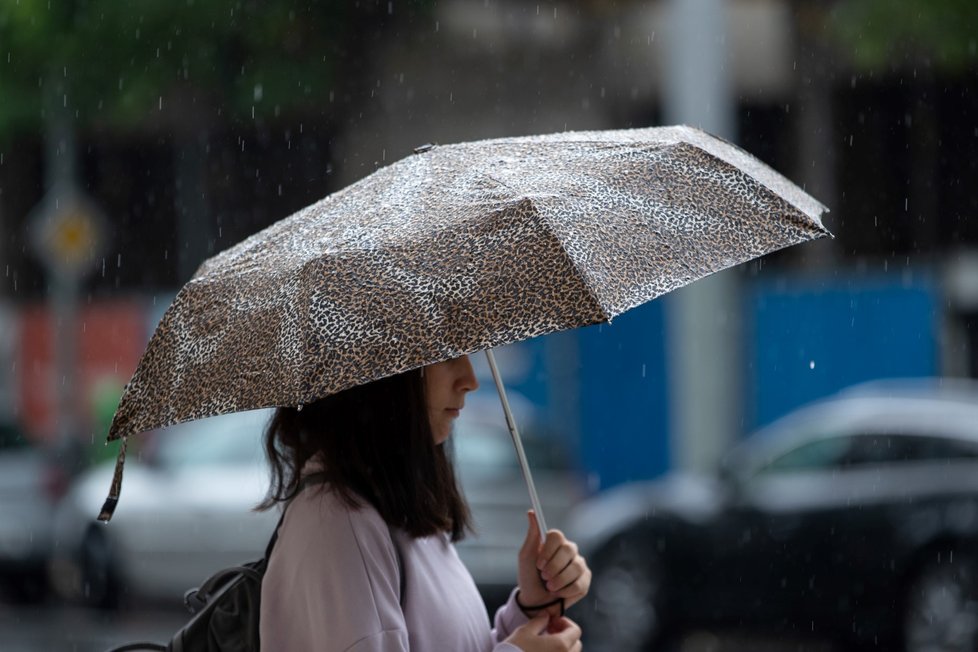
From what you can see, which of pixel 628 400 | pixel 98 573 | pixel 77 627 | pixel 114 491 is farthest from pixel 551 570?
pixel 628 400

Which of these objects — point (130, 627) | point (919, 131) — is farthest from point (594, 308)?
point (919, 131)

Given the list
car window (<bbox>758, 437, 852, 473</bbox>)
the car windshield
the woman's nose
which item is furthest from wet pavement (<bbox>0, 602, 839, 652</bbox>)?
the woman's nose

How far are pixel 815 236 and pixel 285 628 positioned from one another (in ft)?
3.81

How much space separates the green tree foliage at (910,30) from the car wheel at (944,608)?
260 inches

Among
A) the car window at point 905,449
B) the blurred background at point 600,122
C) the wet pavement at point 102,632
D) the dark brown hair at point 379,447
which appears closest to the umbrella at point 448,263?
the dark brown hair at point 379,447

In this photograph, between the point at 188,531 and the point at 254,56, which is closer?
the point at 188,531

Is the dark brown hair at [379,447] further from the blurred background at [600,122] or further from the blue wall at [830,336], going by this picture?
the blue wall at [830,336]

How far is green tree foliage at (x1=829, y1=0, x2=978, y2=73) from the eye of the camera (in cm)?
1453

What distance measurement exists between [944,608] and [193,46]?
11.8m

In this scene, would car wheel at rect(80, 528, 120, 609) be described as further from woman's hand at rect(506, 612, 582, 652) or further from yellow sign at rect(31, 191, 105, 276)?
woman's hand at rect(506, 612, 582, 652)

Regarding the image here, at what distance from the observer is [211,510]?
12.3 metres

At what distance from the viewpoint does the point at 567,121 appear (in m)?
18.5

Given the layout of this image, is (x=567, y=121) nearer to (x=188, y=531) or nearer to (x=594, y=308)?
(x=188, y=531)

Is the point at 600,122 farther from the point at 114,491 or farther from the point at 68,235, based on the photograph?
the point at 114,491
